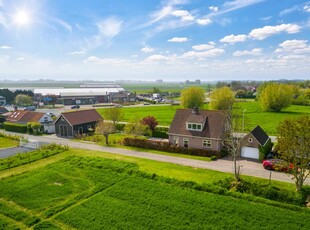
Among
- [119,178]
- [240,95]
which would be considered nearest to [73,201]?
[119,178]

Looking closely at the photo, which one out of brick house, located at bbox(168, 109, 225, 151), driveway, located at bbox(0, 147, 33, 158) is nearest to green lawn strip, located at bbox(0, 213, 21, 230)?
driveway, located at bbox(0, 147, 33, 158)

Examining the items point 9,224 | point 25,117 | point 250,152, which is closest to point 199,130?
point 250,152

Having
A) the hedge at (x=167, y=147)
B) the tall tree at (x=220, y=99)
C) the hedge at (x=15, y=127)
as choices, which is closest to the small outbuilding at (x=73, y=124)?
the hedge at (x=15, y=127)

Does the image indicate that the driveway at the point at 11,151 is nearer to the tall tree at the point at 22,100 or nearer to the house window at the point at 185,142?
the house window at the point at 185,142

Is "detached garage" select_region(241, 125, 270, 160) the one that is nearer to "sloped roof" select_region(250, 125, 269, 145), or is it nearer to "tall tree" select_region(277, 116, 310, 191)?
"sloped roof" select_region(250, 125, 269, 145)

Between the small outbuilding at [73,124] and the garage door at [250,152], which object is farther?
the small outbuilding at [73,124]

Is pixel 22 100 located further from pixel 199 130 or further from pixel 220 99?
pixel 199 130

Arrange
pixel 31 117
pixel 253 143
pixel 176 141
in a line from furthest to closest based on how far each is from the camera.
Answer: pixel 31 117 < pixel 176 141 < pixel 253 143

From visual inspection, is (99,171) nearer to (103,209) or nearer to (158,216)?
(103,209)
